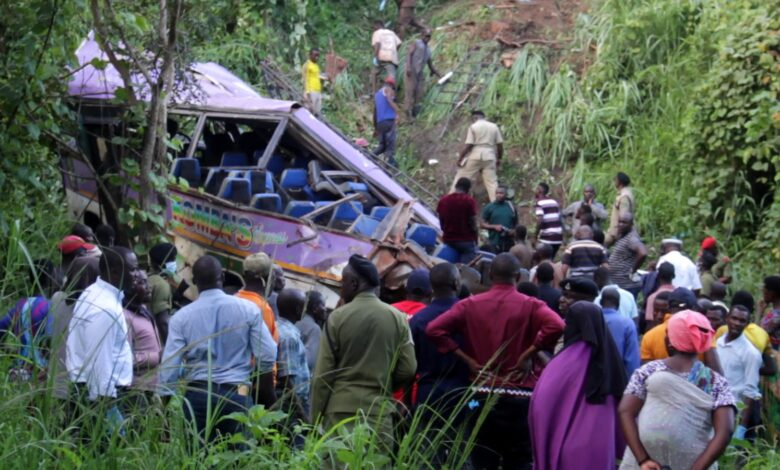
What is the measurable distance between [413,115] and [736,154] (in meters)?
7.26

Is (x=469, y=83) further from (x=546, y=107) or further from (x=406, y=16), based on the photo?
(x=406, y=16)

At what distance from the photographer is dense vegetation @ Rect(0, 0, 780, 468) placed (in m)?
9.76

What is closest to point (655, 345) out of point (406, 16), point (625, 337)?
point (625, 337)

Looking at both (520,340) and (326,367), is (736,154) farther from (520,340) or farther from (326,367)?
(326,367)

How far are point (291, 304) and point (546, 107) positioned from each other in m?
12.8

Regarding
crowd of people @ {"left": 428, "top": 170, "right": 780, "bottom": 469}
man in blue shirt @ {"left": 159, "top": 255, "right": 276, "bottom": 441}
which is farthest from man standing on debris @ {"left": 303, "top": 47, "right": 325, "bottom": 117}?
man in blue shirt @ {"left": 159, "top": 255, "right": 276, "bottom": 441}

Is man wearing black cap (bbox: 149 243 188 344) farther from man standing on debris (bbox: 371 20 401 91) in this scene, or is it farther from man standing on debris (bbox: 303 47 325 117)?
man standing on debris (bbox: 371 20 401 91)

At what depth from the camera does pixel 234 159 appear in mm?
15891

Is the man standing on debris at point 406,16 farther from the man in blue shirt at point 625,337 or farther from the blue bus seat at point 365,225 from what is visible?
the man in blue shirt at point 625,337

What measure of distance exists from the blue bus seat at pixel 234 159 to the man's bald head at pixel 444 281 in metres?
7.80

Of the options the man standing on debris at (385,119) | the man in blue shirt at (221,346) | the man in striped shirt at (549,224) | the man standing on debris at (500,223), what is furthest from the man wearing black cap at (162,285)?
the man standing on debris at (385,119)

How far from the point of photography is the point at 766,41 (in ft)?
52.1

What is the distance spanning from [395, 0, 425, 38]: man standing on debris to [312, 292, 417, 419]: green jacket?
16.8m

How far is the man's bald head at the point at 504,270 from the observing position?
790 centimetres
